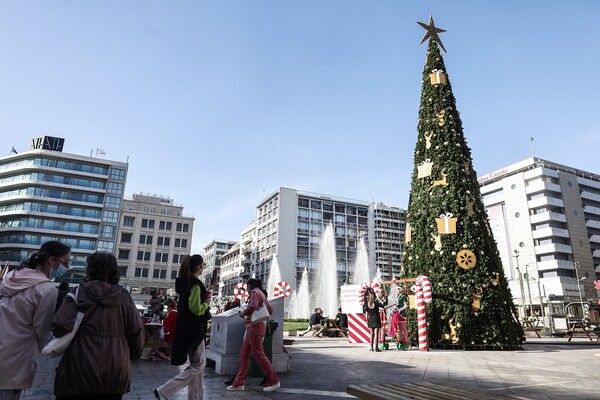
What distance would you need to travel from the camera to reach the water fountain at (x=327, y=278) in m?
56.2

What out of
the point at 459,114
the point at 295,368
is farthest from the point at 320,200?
the point at 295,368

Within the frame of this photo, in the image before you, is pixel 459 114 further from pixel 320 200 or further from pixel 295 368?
pixel 320 200

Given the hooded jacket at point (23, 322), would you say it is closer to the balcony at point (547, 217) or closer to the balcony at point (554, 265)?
the balcony at point (554, 265)

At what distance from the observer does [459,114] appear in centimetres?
1476

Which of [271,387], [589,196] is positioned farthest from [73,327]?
[589,196]

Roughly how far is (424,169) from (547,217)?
193 ft

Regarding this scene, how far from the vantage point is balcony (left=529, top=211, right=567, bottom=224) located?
6150 centimetres

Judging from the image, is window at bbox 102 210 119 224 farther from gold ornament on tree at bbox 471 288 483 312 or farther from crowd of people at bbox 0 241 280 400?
crowd of people at bbox 0 241 280 400

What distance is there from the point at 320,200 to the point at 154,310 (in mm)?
68902

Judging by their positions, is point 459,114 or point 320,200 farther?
point 320,200

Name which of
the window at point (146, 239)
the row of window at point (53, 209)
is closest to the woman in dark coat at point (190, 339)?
the row of window at point (53, 209)

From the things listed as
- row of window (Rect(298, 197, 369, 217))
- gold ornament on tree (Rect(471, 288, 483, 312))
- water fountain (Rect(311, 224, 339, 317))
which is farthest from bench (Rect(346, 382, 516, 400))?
row of window (Rect(298, 197, 369, 217))

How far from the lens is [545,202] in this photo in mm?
62000

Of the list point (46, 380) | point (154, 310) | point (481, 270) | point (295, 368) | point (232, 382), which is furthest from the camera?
point (154, 310)
